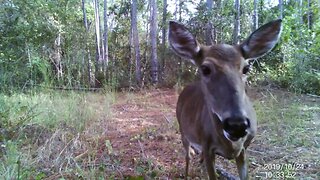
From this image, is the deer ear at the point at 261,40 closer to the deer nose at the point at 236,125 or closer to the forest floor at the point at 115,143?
the deer nose at the point at 236,125

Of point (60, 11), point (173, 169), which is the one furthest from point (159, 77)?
point (173, 169)

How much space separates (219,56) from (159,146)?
3034mm

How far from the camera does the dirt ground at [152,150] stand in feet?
14.1

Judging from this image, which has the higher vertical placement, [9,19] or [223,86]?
[9,19]

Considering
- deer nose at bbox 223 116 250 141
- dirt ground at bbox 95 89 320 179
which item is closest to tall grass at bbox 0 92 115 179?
dirt ground at bbox 95 89 320 179

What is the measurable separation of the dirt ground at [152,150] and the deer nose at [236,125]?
85 centimetres

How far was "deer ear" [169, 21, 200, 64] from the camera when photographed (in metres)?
3.04

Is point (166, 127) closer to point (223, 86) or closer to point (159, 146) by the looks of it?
point (159, 146)

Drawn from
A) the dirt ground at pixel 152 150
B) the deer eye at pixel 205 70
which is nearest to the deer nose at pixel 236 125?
the deer eye at pixel 205 70

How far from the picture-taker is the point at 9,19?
46.3 ft

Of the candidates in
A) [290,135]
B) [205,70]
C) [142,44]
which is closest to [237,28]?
[142,44]

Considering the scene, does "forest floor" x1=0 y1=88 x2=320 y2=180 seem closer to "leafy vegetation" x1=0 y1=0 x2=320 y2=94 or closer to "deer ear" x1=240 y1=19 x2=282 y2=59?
"deer ear" x1=240 y1=19 x2=282 y2=59

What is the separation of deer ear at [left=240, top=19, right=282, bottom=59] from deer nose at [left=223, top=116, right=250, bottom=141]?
0.93 metres

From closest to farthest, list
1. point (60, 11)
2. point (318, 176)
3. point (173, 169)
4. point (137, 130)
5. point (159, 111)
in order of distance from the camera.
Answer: point (318, 176), point (173, 169), point (137, 130), point (159, 111), point (60, 11)
